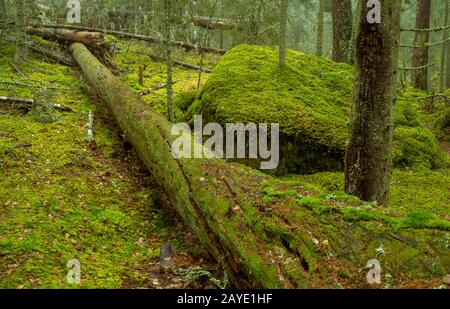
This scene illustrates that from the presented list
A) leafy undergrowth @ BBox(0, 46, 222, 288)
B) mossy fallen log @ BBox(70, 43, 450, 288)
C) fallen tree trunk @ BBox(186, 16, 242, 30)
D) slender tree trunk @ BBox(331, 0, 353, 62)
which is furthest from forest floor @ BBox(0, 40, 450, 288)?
fallen tree trunk @ BBox(186, 16, 242, 30)

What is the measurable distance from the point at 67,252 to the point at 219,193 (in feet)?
6.50

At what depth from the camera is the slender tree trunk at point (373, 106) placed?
15.4 feet

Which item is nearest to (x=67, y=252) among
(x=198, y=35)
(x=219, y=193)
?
(x=219, y=193)

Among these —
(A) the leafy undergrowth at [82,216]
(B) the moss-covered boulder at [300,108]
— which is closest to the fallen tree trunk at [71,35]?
(A) the leafy undergrowth at [82,216]

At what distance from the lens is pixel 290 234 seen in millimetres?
4125

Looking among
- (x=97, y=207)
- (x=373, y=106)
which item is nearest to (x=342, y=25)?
(x=373, y=106)

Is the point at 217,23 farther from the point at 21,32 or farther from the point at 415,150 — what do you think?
the point at 415,150

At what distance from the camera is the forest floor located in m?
4.53

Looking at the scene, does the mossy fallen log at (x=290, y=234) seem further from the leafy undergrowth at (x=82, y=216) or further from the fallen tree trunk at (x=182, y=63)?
the fallen tree trunk at (x=182, y=63)

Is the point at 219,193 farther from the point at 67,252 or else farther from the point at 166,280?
the point at 67,252

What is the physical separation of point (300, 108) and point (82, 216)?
4.83 metres

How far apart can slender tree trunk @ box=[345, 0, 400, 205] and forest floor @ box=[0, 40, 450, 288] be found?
1.70 feet

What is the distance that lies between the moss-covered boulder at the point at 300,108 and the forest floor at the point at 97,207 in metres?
0.45
